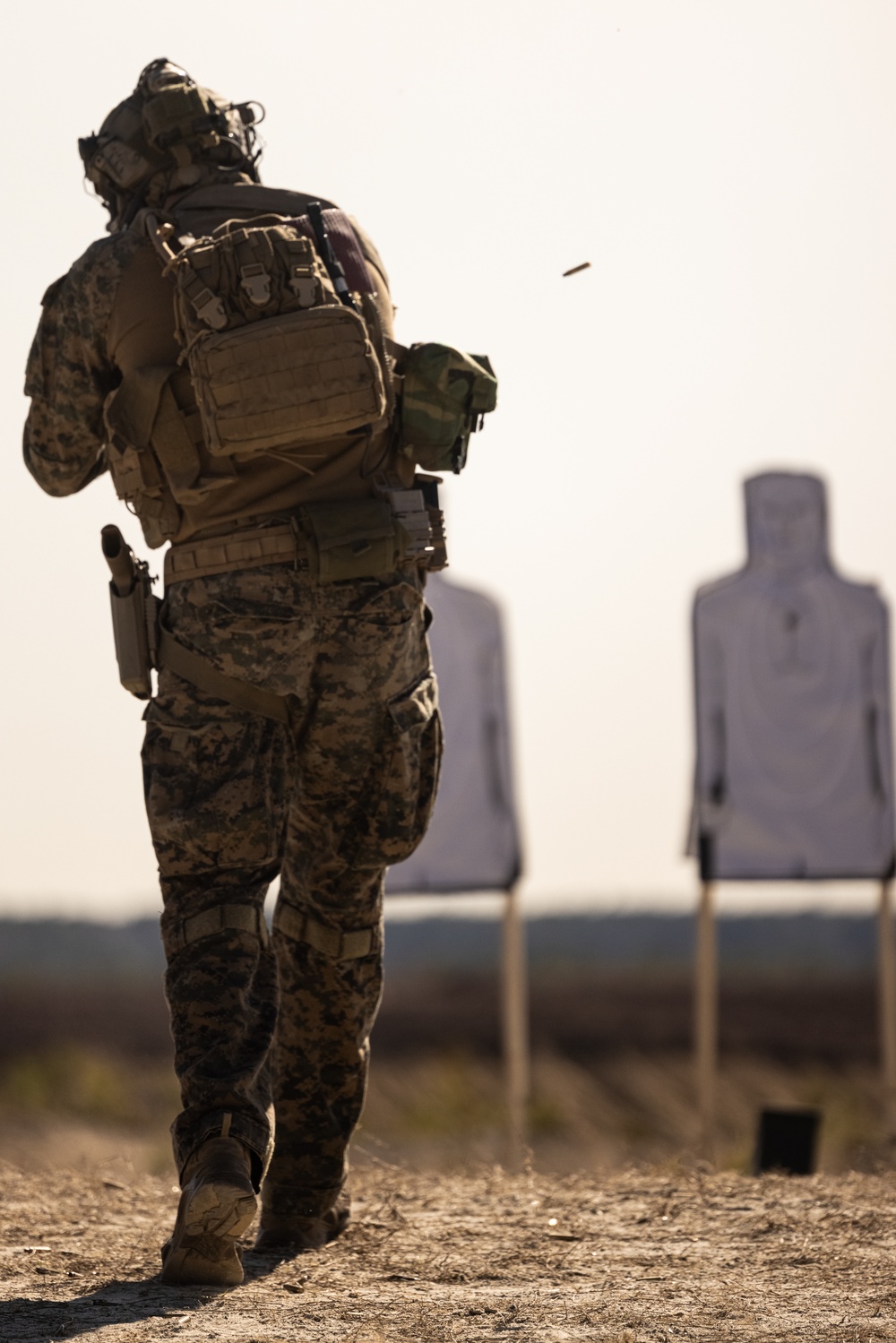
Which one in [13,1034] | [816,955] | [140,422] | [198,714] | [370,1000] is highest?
[140,422]

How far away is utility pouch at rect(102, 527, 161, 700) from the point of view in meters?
3.93

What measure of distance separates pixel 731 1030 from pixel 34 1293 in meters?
30.8

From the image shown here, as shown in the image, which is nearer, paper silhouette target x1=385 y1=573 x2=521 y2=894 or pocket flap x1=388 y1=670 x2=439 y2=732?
pocket flap x1=388 y1=670 x2=439 y2=732

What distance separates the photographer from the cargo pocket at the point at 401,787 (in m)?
3.97

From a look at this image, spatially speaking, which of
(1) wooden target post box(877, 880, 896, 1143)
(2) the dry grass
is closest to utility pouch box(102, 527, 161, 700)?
(1) wooden target post box(877, 880, 896, 1143)

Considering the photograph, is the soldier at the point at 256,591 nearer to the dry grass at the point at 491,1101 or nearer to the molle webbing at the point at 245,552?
the molle webbing at the point at 245,552

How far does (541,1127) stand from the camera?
23.3 meters

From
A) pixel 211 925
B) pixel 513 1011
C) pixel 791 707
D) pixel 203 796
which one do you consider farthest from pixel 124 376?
pixel 791 707

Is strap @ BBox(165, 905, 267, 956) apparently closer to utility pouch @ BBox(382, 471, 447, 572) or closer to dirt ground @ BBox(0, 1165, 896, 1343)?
dirt ground @ BBox(0, 1165, 896, 1343)

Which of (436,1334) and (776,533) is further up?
(776,533)

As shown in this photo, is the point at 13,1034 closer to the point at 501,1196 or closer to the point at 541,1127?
the point at 541,1127

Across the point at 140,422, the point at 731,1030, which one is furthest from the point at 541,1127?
the point at 140,422

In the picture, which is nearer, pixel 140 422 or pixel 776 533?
pixel 140 422

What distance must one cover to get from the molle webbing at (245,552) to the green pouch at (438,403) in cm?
36
